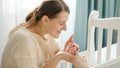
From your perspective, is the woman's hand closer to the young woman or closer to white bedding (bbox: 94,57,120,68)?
the young woman

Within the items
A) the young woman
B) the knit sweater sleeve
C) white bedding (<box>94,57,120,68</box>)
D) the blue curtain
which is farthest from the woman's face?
the blue curtain

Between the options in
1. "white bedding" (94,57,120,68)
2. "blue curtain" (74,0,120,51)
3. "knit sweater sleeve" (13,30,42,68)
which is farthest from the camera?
"blue curtain" (74,0,120,51)

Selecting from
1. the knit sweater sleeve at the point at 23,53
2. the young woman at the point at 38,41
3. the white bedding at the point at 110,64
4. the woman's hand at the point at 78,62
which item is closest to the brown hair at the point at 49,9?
the young woman at the point at 38,41

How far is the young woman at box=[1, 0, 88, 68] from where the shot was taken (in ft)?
3.72

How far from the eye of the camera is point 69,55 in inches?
46.0

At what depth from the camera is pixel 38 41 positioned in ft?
4.13

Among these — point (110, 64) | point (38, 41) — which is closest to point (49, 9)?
point (38, 41)

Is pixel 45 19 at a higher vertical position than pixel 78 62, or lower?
higher

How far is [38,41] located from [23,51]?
150 millimetres

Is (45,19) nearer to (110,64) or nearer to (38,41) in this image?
(38,41)

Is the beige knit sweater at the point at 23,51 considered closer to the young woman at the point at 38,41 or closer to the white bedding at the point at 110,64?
the young woman at the point at 38,41

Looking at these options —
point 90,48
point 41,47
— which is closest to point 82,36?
point 90,48

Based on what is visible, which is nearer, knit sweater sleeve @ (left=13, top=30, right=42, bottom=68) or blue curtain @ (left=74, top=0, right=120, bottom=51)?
knit sweater sleeve @ (left=13, top=30, right=42, bottom=68)

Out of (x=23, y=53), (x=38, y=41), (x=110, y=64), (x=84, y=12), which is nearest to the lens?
(x=110, y=64)
